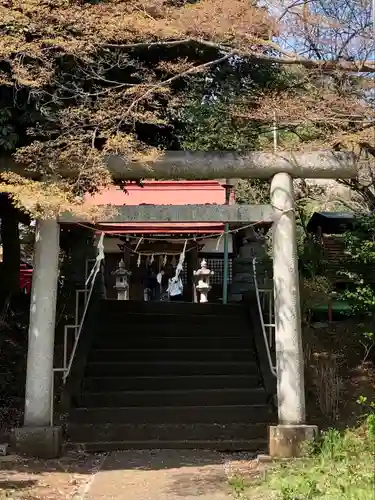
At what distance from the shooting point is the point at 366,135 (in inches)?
290

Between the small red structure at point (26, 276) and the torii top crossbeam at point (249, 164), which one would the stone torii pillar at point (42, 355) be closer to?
the torii top crossbeam at point (249, 164)

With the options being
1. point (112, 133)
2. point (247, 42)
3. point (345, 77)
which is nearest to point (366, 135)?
point (345, 77)

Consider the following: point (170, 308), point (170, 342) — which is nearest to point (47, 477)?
point (170, 342)

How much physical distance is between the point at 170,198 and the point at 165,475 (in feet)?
29.7

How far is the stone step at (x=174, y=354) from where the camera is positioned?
10000 millimetres

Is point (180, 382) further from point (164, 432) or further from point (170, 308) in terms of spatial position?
point (170, 308)

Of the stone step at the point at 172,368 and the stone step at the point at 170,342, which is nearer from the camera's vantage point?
the stone step at the point at 172,368

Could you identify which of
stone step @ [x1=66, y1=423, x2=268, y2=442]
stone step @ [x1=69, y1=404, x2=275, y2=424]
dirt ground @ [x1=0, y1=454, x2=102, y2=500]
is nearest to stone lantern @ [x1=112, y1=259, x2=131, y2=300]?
stone step @ [x1=69, y1=404, x2=275, y2=424]

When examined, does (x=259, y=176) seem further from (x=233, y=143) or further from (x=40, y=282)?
(x=40, y=282)

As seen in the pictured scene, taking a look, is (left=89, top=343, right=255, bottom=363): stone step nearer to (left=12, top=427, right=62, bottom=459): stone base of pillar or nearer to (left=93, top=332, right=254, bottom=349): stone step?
(left=93, top=332, right=254, bottom=349): stone step

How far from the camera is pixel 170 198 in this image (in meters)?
15.1

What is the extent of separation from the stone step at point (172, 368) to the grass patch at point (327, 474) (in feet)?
8.03

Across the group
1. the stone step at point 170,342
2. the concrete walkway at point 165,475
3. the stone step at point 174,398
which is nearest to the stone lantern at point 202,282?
the stone step at point 170,342

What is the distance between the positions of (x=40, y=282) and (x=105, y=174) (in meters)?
1.70
